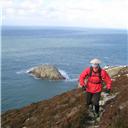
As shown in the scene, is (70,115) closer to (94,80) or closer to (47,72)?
(94,80)

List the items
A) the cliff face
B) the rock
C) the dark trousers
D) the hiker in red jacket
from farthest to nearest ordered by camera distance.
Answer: the rock < the dark trousers < the cliff face < the hiker in red jacket

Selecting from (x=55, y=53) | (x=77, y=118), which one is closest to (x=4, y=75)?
(x=55, y=53)

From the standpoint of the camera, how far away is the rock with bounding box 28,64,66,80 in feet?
311

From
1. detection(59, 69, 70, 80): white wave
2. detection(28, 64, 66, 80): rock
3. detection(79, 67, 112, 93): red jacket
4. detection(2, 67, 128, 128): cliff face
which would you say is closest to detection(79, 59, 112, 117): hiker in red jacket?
detection(79, 67, 112, 93): red jacket

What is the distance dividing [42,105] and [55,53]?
4988 inches

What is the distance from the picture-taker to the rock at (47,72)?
94750 mm

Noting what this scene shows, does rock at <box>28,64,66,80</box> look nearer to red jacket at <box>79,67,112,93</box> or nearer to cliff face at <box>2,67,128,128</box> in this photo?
cliff face at <box>2,67,128,128</box>

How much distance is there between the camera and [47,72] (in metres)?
97.7

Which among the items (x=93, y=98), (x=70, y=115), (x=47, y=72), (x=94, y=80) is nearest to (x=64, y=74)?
(x=47, y=72)

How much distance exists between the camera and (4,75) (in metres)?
91.6

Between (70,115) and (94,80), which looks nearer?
(94,80)

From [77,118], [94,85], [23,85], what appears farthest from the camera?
[23,85]

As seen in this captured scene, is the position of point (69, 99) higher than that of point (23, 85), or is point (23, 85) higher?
point (69, 99)

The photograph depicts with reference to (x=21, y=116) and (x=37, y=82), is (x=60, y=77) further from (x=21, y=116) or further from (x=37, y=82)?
(x=21, y=116)
